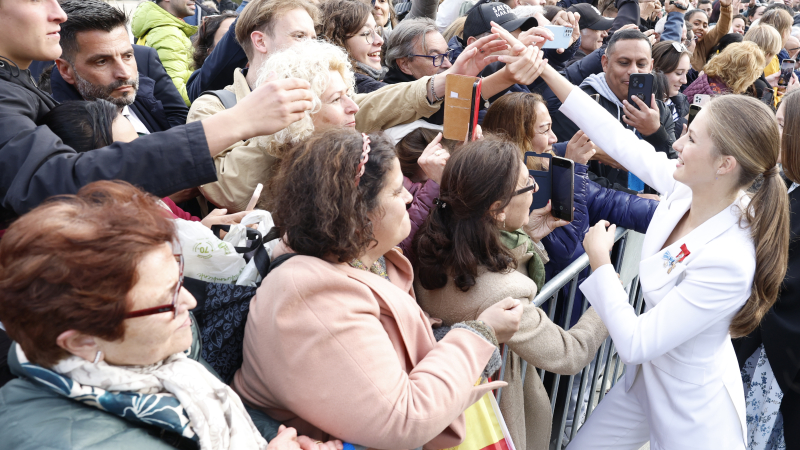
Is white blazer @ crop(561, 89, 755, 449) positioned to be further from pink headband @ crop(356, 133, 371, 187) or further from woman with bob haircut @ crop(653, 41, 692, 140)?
woman with bob haircut @ crop(653, 41, 692, 140)

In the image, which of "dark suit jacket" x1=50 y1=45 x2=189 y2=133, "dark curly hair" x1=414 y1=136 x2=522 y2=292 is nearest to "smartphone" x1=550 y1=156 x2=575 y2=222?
"dark curly hair" x1=414 y1=136 x2=522 y2=292

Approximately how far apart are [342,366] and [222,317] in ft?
1.37

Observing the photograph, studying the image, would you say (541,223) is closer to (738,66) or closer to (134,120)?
(134,120)

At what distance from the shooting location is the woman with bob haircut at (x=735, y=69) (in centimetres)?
566

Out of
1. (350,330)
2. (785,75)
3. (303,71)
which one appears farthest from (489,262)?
(785,75)

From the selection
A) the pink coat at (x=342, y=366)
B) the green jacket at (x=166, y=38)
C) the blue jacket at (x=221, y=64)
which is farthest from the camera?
the green jacket at (x=166, y=38)

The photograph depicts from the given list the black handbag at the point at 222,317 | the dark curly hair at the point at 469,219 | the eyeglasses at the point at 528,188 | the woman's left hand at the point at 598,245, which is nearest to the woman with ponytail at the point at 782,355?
the woman's left hand at the point at 598,245

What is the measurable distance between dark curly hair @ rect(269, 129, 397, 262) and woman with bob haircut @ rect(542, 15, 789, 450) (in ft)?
3.72

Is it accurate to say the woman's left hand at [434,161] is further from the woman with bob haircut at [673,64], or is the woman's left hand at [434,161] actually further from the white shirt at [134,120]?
the woman with bob haircut at [673,64]

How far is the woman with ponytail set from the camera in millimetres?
2451

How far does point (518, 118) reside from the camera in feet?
10.2

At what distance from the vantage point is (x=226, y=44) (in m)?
3.34

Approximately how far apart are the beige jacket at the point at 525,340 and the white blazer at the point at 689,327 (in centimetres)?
18

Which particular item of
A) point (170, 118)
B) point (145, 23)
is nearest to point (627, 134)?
point (170, 118)
